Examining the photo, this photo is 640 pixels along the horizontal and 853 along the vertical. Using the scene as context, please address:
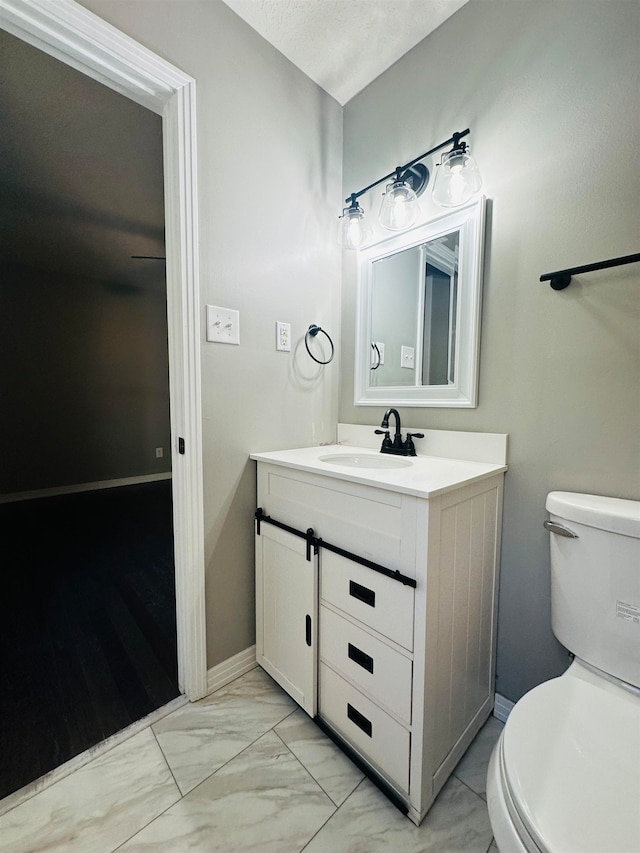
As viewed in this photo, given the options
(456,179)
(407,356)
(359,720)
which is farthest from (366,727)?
(456,179)

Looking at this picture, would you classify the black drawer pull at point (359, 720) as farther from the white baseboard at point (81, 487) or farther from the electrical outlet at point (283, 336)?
the white baseboard at point (81, 487)

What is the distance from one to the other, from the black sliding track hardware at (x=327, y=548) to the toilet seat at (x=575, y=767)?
1.07 ft

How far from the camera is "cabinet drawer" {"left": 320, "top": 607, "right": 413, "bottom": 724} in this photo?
0.88m

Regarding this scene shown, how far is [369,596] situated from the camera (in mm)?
957

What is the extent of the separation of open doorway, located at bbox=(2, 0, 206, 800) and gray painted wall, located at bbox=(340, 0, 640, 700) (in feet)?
3.00

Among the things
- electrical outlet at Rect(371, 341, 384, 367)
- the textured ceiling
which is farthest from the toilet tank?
the textured ceiling

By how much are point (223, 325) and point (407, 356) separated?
77cm

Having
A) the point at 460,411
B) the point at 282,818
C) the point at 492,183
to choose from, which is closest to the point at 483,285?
the point at 492,183

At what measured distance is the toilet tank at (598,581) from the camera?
0.83m

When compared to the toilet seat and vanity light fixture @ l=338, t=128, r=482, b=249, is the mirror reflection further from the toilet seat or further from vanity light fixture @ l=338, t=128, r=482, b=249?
the toilet seat

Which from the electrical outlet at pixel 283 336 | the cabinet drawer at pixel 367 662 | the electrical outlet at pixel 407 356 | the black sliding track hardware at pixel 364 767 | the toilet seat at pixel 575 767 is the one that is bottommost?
the black sliding track hardware at pixel 364 767

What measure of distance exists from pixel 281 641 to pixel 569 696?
2.92 feet

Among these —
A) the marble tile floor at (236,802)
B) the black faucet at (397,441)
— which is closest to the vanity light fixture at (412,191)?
the black faucet at (397,441)

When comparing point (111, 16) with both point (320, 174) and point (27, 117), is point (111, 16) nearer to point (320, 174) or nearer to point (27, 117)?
point (320, 174)
